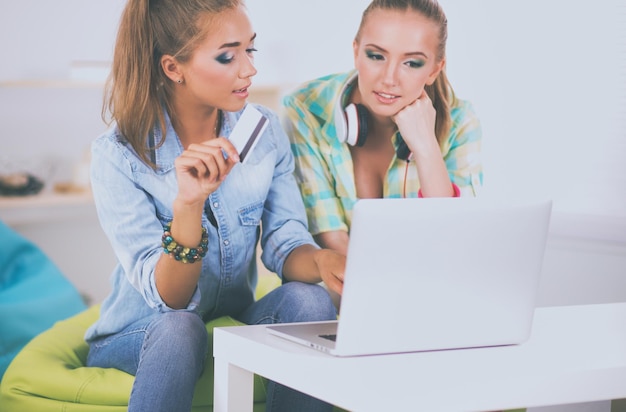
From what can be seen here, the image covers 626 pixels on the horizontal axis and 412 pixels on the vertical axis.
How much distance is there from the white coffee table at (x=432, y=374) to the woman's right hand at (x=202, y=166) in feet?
0.82

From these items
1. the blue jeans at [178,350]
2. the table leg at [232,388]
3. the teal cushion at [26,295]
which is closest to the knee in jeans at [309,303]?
the blue jeans at [178,350]

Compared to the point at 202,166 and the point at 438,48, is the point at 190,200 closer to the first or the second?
the point at 202,166

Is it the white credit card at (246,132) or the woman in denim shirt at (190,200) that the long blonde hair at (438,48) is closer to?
the woman in denim shirt at (190,200)

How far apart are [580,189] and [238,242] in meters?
0.91

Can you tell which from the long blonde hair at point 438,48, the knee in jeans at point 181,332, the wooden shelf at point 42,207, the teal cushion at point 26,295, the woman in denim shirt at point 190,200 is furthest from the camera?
the wooden shelf at point 42,207

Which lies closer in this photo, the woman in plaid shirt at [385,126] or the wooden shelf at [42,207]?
the woman in plaid shirt at [385,126]

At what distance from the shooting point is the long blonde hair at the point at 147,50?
1614mm

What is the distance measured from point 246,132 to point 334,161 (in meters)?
0.50

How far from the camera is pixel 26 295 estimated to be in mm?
→ 2674

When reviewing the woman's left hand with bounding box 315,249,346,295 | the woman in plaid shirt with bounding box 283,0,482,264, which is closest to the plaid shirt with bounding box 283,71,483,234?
the woman in plaid shirt with bounding box 283,0,482,264

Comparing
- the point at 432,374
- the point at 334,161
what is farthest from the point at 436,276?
the point at 334,161

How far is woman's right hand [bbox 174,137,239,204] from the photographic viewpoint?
4.53 ft

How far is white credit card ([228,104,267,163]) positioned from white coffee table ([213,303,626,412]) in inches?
11.2

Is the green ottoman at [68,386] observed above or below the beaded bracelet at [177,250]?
below
